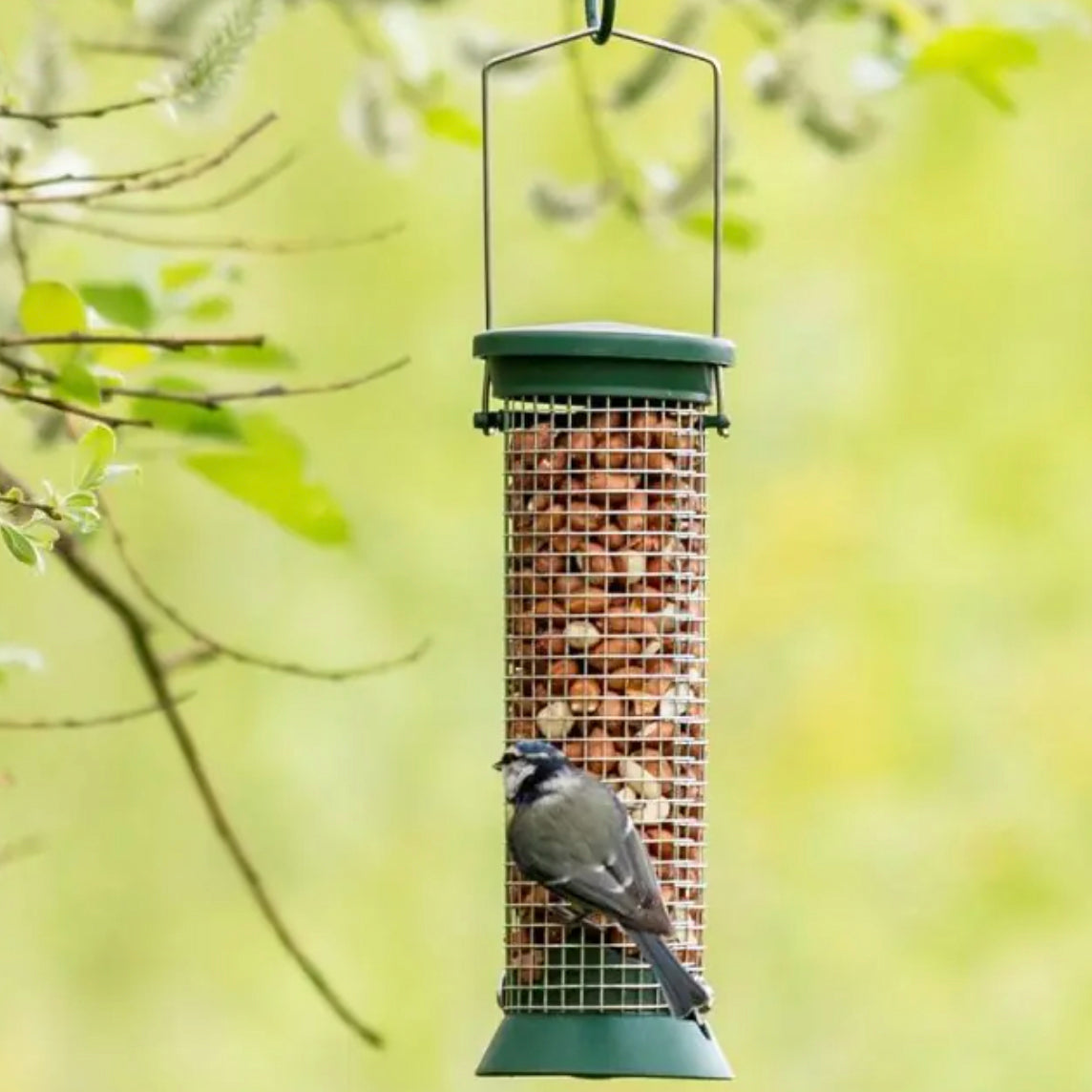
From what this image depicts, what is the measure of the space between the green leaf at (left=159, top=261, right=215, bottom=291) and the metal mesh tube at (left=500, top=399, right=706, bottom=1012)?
67cm

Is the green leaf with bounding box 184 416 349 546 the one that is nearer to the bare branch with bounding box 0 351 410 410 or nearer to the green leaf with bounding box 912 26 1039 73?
the bare branch with bounding box 0 351 410 410

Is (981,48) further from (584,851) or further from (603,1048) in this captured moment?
(603,1048)

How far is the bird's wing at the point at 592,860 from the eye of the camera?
4.59 m

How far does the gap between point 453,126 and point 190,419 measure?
90 cm

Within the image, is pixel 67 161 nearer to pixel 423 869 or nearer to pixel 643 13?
pixel 643 13

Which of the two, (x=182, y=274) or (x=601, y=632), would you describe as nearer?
(x=182, y=274)

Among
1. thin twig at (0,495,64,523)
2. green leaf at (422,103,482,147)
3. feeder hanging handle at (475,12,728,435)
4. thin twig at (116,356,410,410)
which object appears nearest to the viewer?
thin twig at (0,495,64,523)

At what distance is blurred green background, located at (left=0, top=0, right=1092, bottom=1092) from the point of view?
11023mm

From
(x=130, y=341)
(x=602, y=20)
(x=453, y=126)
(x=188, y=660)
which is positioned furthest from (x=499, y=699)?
(x=130, y=341)

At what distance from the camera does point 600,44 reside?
4266mm

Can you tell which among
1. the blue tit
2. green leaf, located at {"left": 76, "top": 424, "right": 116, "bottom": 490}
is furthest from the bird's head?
green leaf, located at {"left": 76, "top": 424, "right": 116, "bottom": 490}

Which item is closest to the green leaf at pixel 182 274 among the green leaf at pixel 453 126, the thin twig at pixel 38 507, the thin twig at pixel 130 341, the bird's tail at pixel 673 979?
the thin twig at pixel 130 341

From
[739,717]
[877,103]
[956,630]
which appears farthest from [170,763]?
[877,103]

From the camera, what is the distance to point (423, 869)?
1123cm
